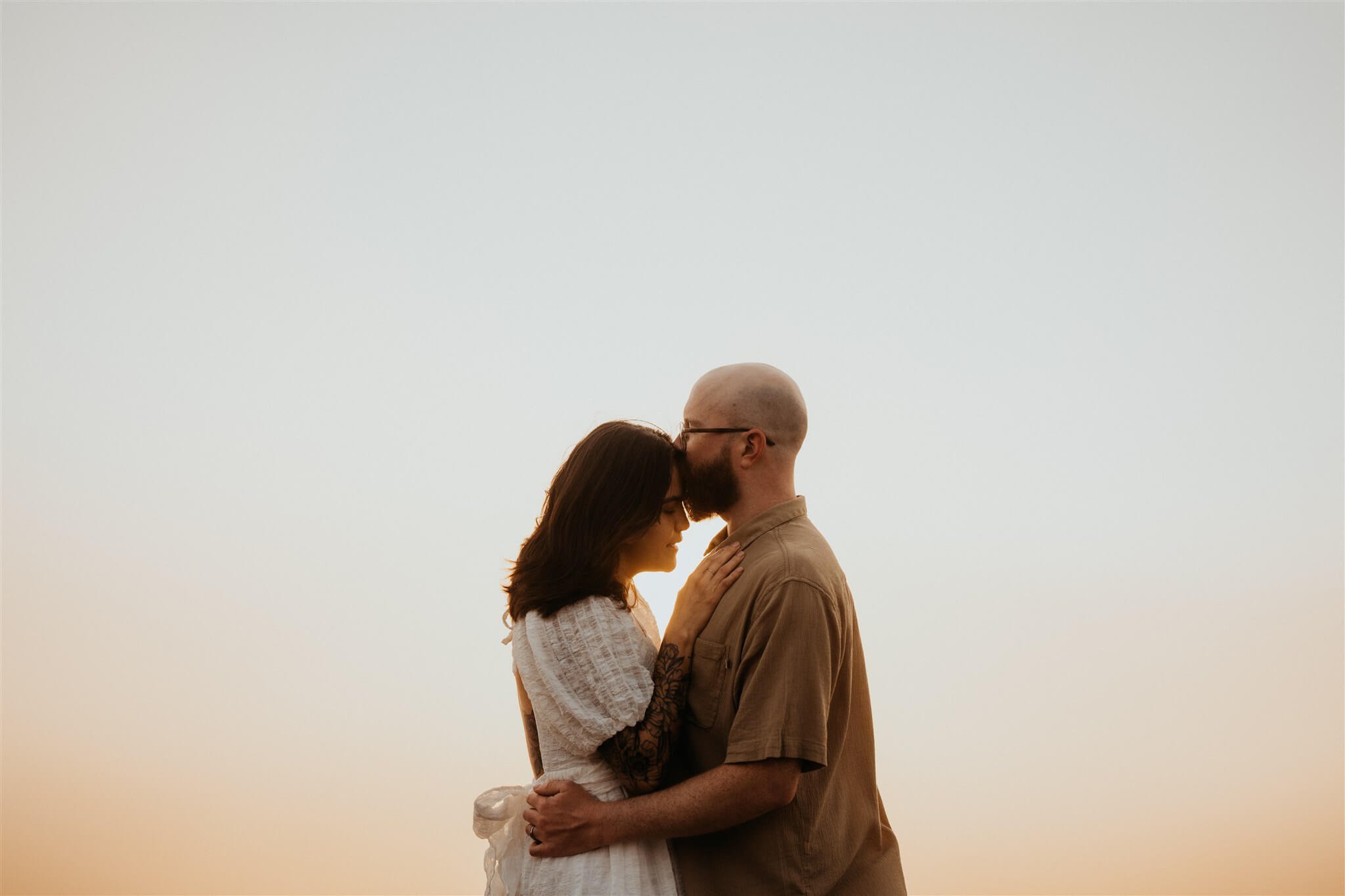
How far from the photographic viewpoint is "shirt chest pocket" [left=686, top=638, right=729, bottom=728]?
229 cm

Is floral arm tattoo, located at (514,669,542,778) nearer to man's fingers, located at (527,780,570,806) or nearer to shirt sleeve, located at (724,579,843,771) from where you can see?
man's fingers, located at (527,780,570,806)

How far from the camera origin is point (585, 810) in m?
2.28

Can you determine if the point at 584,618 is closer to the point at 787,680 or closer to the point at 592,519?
the point at 592,519

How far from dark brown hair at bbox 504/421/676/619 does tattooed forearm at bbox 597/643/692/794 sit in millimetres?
222

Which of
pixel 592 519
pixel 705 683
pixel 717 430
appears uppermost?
pixel 717 430

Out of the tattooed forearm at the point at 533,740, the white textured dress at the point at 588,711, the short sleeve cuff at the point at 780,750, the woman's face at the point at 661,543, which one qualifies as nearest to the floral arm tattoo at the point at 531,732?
the tattooed forearm at the point at 533,740

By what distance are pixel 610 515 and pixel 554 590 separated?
0.21m

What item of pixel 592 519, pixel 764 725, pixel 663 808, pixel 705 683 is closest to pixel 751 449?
pixel 592 519

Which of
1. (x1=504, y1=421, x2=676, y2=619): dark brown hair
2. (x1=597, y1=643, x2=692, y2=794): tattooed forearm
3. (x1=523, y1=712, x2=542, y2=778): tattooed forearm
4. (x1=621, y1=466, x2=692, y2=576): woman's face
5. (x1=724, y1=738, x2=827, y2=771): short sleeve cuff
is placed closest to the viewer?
(x1=724, y1=738, x2=827, y2=771): short sleeve cuff

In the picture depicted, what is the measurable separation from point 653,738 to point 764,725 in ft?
0.84

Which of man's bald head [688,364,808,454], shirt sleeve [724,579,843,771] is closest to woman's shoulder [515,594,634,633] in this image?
shirt sleeve [724,579,843,771]

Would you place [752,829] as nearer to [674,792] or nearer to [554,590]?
[674,792]

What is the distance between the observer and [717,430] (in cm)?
257

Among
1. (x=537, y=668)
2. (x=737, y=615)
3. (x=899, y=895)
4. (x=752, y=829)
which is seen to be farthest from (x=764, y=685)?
(x=899, y=895)
